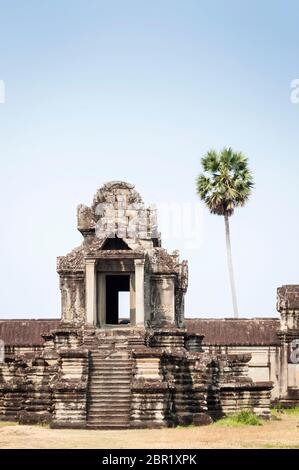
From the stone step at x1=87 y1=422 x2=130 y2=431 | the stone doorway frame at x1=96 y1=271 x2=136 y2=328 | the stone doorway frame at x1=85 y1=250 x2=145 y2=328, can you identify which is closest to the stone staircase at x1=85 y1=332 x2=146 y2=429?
the stone step at x1=87 y1=422 x2=130 y2=431

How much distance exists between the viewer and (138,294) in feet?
105

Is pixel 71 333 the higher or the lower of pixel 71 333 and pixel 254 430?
the higher

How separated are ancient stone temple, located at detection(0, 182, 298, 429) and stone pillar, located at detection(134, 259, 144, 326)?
3cm

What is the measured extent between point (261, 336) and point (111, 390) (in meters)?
18.1

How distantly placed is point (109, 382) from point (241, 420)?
4171 mm

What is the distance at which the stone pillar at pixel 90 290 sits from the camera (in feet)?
105

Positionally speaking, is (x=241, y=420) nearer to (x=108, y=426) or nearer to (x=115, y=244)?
(x=108, y=426)

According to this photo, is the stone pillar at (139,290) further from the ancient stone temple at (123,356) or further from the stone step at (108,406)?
the stone step at (108,406)

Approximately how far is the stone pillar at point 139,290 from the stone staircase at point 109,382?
855mm

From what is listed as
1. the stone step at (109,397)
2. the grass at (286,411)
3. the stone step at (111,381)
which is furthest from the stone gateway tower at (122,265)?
the grass at (286,411)

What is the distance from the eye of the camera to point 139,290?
31.9m

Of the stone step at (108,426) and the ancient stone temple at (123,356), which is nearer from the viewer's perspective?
the stone step at (108,426)
